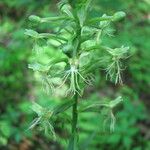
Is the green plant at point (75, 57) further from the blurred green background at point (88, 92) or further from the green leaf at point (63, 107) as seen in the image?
the blurred green background at point (88, 92)

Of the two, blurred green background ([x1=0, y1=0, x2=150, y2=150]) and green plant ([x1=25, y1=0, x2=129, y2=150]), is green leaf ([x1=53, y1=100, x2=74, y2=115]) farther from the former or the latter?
blurred green background ([x1=0, y1=0, x2=150, y2=150])

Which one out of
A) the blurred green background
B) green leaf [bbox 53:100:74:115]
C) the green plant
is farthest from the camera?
the blurred green background

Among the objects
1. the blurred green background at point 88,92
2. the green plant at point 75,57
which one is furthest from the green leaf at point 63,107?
the blurred green background at point 88,92

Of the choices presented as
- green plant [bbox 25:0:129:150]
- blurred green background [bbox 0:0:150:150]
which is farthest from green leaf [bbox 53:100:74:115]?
blurred green background [bbox 0:0:150:150]

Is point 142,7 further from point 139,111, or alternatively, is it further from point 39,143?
point 39,143

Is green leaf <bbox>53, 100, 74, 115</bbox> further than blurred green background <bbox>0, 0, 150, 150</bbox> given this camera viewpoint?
No

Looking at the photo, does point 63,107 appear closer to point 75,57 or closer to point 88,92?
point 75,57
